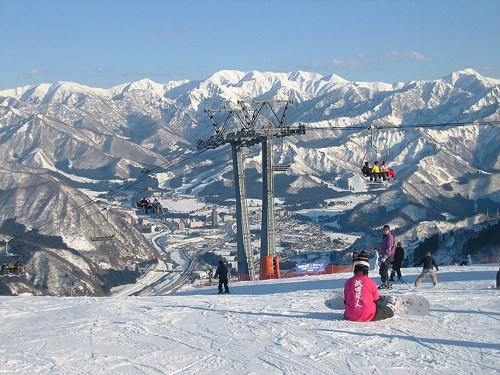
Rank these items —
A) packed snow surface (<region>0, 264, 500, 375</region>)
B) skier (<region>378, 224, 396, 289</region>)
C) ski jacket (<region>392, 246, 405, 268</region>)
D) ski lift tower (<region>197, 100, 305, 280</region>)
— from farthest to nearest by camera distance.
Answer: ski lift tower (<region>197, 100, 305, 280</region>), ski jacket (<region>392, 246, 405, 268</region>), skier (<region>378, 224, 396, 289</region>), packed snow surface (<region>0, 264, 500, 375</region>)

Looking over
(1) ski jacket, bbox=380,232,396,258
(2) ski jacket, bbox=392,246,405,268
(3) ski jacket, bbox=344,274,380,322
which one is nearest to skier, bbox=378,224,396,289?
(1) ski jacket, bbox=380,232,396,258

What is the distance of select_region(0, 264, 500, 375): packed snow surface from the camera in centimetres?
1099

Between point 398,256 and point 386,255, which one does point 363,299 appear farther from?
point 398,256

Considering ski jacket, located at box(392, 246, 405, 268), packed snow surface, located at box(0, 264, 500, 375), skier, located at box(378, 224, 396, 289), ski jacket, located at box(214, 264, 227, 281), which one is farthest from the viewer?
ski jacket, located at box(214, 264, 227, 281)

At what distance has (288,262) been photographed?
98875 millimetres

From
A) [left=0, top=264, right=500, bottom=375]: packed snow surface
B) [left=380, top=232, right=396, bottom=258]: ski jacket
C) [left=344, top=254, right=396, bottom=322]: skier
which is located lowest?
[left=0, top=264, right=500, bottom=375]: packed snow surface

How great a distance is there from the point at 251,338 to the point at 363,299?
7.22 feet

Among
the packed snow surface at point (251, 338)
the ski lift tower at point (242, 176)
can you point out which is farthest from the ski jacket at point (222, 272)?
the ski lift tower at point (242, 176)

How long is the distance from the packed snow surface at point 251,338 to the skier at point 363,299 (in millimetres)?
241

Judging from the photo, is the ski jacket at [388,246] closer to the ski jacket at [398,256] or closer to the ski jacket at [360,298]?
the ski jacket at [398,256]

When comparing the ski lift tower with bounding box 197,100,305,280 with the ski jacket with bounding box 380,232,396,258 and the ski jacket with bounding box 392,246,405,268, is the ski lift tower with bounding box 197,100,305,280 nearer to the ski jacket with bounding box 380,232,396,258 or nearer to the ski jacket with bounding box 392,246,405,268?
the ski jacket with bounding box 392,246,405,268

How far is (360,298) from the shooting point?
1313cm

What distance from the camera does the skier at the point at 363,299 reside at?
1286cm

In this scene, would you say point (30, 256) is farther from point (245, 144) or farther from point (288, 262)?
point (245, 144)
